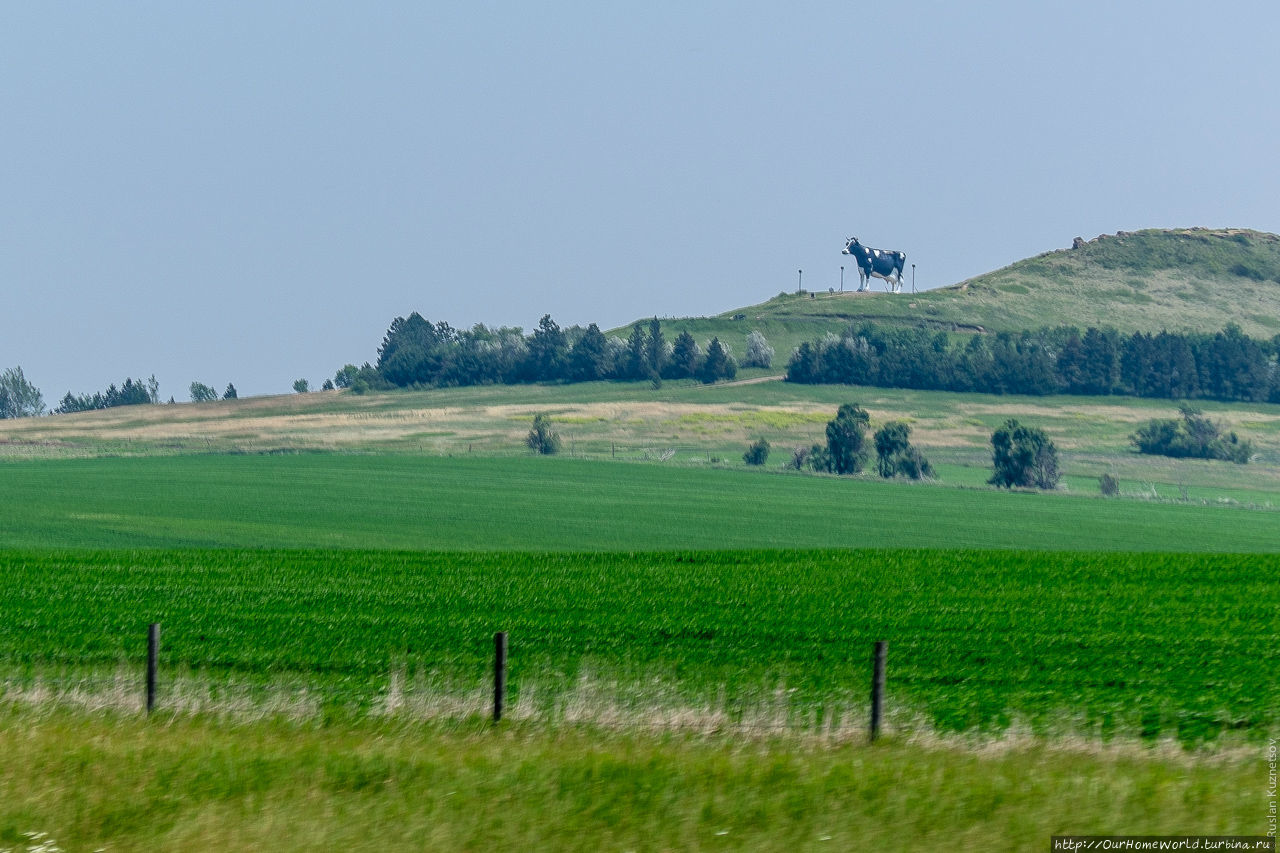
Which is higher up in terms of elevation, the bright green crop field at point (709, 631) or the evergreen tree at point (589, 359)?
the evergreen tree at point (589, 359)

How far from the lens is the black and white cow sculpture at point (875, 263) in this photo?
171 metres

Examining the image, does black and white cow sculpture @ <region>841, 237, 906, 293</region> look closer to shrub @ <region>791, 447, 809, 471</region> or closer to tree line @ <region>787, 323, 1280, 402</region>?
tree line @ <region>787, 323, 1280, 402</region>

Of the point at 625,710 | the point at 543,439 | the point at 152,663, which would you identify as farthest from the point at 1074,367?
the point at 152,663

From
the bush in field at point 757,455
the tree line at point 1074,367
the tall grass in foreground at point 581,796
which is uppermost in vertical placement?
the tree line at point 1074,367

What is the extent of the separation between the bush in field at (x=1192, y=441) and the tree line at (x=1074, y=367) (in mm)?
21432

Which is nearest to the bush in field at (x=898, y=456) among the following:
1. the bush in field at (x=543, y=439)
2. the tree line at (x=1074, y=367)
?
the bush in field at (x=543, y=439)

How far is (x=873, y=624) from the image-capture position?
20125 millimetres

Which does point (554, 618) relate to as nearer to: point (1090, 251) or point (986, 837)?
point (986, 837)

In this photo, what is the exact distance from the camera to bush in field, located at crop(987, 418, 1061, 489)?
69312 millimetres

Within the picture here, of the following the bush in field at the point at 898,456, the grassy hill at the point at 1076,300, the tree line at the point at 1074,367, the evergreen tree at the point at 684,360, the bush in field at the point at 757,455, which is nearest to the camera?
the bush in field at the point at 898,456

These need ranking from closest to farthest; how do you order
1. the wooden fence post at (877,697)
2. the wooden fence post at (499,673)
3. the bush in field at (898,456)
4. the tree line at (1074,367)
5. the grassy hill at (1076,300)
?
the wooden fence post at (877,697) < the wooden fence post at (499,673) < the bush in field at (898,456) < the tree line at (1074,367) < the grassy hill at (1076,300)

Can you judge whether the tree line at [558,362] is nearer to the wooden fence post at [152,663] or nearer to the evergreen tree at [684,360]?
the evergreen tree at [684,360]

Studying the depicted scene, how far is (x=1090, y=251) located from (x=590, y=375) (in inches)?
4159

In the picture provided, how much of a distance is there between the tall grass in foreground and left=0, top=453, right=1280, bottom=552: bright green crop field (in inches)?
1140
